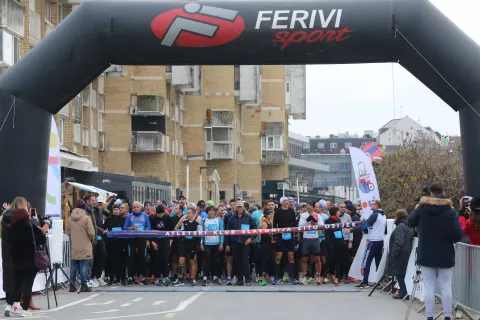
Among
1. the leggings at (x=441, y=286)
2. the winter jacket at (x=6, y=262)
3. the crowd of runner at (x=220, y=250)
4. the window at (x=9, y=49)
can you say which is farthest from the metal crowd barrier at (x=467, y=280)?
the window at (x=9, y=49)

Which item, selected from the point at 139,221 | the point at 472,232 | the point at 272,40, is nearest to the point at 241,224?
the point at 139,221

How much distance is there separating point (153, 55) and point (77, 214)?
18.9 feet

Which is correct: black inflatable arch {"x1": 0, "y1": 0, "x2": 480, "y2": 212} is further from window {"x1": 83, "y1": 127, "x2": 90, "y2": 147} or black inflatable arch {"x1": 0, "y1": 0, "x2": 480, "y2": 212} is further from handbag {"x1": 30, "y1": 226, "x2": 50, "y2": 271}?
window {"x1": 83, "y1": 127, "x2": 90, "y2": 147}

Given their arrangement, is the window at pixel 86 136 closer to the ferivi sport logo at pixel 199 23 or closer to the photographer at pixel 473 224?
the ferivi sport logo at pixel 199 23

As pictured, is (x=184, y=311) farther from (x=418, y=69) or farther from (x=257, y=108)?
(x=257, y=108)

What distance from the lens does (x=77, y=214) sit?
21.4 metres

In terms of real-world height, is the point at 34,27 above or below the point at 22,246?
above

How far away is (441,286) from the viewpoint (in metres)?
13.5

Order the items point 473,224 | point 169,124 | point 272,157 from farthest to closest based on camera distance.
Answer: point 272,157 → point 169,124 → point 473,224

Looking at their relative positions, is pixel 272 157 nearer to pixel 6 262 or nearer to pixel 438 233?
pixel 6 262

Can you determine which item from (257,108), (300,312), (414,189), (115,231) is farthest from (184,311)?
(257,108)

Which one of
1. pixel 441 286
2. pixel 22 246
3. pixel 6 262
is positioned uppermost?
pixel 22 246

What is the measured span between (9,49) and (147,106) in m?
23.0

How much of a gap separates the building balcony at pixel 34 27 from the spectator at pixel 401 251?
81.8 ft
